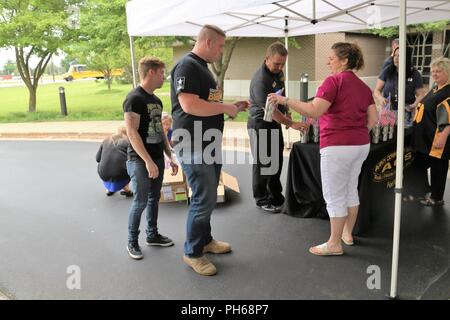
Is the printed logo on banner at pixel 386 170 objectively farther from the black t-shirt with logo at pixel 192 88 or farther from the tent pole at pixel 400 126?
the black t-shirt with logo at pixel 192 88

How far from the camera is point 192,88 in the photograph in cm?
271

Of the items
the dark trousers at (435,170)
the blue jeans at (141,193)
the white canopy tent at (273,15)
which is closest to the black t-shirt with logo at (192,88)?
the blue jeans at (141,193)

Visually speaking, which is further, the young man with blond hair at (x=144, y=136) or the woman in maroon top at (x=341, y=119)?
the young man with blond hair at (x=144, y=136)

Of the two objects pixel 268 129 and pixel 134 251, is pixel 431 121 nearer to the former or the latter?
pixel 268 129

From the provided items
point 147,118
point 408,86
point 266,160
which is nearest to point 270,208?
point 266,160

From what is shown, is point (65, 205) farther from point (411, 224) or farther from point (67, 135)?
point (67, 135)

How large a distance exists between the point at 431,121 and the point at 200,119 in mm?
2560

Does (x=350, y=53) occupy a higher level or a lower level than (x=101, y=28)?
lower

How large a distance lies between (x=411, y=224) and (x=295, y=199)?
119 cm

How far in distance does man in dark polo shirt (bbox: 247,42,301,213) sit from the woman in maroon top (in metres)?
0.85

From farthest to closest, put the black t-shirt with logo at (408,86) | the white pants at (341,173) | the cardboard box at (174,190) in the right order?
1. the black t-shirt with logo at (408,86)
2. the cardboard box at (174,190)
3. the white pants at (341,173)

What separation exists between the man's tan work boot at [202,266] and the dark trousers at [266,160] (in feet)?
4.84

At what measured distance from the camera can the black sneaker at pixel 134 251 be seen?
345 cm

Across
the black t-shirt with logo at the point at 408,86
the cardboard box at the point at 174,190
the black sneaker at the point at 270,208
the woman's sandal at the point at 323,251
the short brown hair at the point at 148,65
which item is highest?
the short brown hair at the point at 148,65
